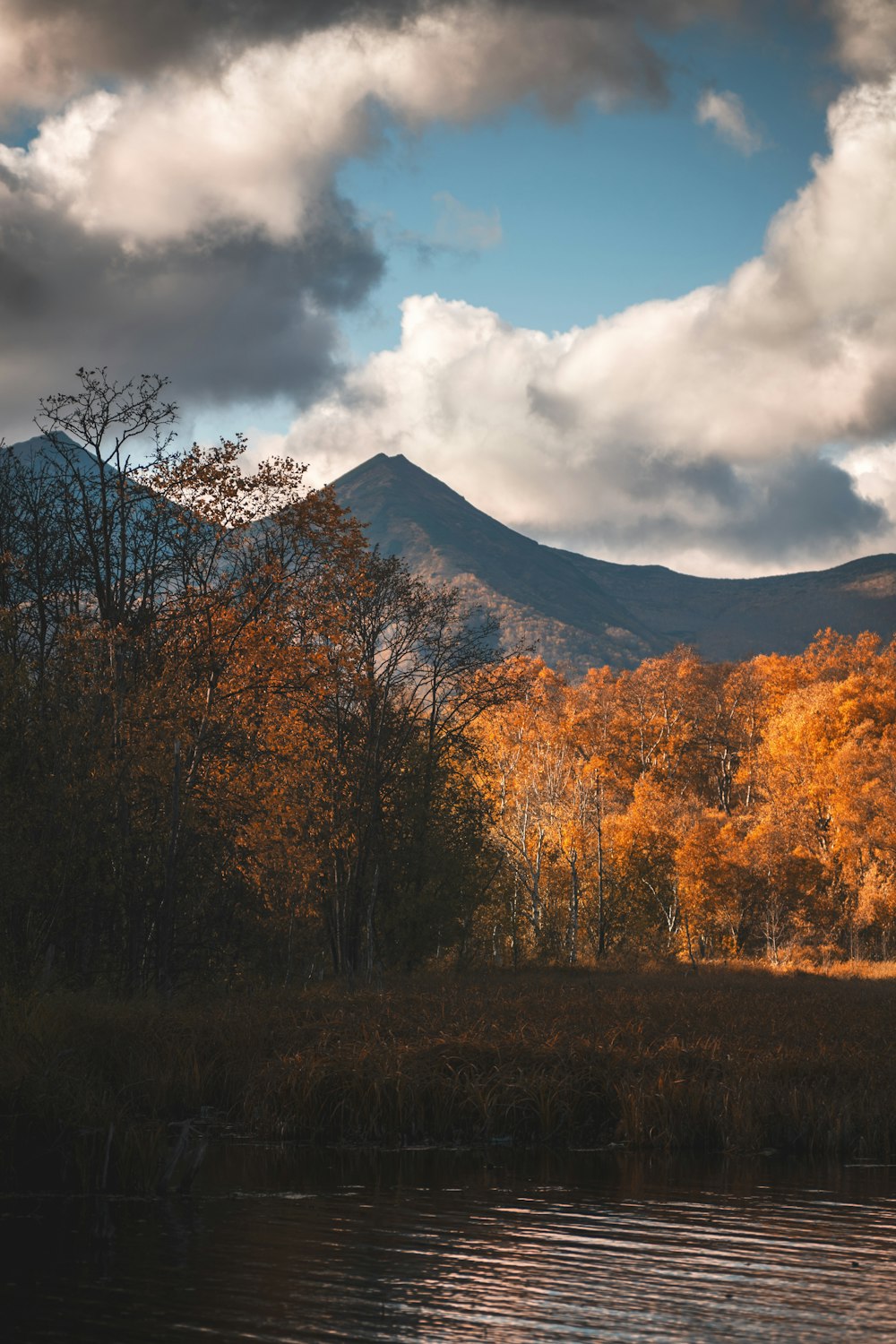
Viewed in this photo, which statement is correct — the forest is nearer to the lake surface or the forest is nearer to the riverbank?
the riverbank

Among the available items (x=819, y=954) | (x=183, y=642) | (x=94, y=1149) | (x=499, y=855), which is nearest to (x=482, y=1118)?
(x=94, y=1149)

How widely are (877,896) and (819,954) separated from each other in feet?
14.3

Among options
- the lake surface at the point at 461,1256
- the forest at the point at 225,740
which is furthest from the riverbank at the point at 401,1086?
the forest at the point at 225,740

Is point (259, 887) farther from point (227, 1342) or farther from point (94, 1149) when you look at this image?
point (227, 1342)

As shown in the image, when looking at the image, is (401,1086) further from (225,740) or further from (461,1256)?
(225,740)

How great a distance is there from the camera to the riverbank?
12641 mm

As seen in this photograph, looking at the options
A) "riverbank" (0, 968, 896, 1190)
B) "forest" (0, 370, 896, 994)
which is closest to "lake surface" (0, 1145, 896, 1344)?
"riverbank" (0, 968, 896, 1190)

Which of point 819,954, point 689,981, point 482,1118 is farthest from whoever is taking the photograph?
point 819,954

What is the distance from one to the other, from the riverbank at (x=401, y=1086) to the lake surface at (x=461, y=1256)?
980mm

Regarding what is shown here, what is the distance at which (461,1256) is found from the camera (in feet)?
32.3

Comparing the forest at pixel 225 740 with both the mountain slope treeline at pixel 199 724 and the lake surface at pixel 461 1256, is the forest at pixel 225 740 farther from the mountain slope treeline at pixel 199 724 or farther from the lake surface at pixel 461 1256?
the lake surface at pixel 461 1256

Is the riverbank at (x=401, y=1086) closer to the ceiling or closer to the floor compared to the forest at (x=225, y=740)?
closer to the floor

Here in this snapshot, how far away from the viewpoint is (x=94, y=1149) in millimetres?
12133

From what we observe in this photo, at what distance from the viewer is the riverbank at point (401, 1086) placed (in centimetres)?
1264
